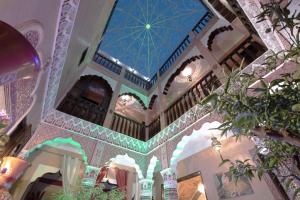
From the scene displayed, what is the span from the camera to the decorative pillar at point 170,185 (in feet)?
15.2

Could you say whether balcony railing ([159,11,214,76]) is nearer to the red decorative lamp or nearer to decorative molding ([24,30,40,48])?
decorative molding ([24,30,40,48])

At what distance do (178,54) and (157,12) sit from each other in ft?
6.03

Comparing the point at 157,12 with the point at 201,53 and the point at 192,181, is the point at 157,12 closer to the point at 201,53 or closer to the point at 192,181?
the point at 201,53

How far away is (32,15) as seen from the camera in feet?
5.41

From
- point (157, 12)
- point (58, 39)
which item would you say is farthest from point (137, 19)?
point (58, 39)

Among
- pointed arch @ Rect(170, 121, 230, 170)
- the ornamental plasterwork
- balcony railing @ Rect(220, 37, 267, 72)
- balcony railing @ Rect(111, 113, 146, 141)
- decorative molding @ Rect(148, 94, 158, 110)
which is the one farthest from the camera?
decorative molding @ Rect(148, 94, 158, 110)

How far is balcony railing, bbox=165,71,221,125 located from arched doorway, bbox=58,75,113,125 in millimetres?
2305

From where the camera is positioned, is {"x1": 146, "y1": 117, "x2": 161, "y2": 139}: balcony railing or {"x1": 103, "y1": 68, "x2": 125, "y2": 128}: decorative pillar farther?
{"x1": 146, "y1": 117, "x2": 161, "y2": 139}: balcony railing

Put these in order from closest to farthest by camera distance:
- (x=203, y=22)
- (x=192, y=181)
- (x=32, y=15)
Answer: (x=32, y=15) → (x=192, y=181) → (x=203, y=22)

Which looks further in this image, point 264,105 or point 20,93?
point 20,93

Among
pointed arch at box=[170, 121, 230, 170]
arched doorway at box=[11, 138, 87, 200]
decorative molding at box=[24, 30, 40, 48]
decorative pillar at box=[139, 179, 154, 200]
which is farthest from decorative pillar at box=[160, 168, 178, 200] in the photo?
decorative molding at box=[24, 30, 40, 48]

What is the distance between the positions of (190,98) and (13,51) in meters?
5.33

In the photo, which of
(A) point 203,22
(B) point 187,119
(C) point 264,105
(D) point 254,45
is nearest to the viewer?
(C) point 264,105

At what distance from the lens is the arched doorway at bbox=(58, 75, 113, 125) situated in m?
5.76
